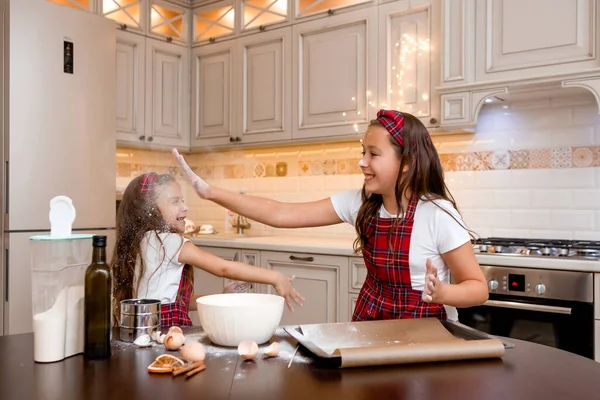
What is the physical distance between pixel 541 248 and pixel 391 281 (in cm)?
110

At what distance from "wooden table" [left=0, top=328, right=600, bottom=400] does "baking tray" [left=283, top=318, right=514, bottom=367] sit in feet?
0.06

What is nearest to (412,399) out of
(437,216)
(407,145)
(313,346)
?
(313,346)

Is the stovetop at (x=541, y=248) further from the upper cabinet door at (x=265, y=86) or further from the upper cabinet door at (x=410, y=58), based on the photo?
the upper cabinet door at (x=265, y=86)

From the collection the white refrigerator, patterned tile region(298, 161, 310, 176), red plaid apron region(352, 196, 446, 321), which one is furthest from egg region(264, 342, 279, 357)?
patterned tile region(298, 161, 310, 176)

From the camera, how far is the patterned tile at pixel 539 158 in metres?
2.80

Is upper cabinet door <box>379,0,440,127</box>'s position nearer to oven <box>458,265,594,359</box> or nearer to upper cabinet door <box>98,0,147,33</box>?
oven <box>458,265,594,359</box>

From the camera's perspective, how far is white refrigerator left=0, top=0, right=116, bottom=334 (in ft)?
9.16

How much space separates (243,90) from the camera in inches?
143

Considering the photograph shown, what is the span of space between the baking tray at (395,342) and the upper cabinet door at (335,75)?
1953 millimetres

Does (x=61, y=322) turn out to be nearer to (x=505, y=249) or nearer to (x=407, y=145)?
(x=407, y=145)

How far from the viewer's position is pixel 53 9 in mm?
2922

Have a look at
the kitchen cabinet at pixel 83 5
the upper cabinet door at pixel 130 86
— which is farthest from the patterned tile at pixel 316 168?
the kitchen cabinet at pixel 83 5

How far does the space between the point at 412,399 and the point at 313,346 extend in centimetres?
25

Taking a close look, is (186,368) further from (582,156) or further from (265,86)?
(265,86)
